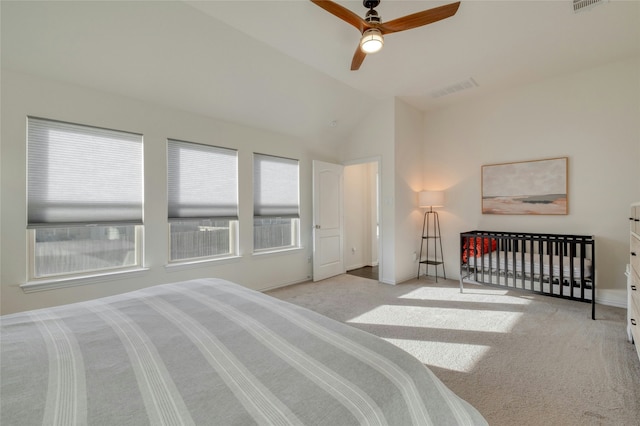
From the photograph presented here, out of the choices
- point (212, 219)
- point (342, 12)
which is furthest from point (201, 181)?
point (342, 12)

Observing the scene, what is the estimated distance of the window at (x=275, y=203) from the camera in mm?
4109

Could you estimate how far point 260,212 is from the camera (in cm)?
412

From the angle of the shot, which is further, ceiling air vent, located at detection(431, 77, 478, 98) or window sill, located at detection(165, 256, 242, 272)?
ceiling air vent, located at detection(431, 77, 478, 98)

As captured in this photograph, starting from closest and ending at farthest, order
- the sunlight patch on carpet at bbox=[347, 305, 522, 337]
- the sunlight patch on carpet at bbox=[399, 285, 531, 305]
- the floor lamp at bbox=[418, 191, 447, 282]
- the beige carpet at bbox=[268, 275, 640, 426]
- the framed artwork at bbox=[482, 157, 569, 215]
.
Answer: the beige carpet at bbox=[268, 275, 640, 426]
the sunlight patch on carpet at bbox=[347, 305, 522, 337]
the sunlight patch on carpet at bbox=[399, 285, 531, 305]
the framed artwork at bbox=[482, 157, 569, 215]
the floor lamp at bbox=[418, 191, 447, 282]

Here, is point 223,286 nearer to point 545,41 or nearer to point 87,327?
point 87,327

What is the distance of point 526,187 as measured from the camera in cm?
402

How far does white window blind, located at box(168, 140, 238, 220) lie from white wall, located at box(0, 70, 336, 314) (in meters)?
0.09

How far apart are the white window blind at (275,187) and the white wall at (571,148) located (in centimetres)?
261

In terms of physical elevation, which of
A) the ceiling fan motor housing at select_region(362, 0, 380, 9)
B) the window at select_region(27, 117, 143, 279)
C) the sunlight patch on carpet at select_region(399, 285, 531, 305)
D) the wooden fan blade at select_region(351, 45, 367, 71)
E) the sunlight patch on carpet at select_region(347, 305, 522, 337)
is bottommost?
the sunlight patch on carpet at select_region(347, 305, 522, 337)

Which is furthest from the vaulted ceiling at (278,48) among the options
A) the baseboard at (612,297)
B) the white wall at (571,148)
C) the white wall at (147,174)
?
the baseboard at (612,297)

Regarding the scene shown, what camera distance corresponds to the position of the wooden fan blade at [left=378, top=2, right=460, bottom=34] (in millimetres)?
1979

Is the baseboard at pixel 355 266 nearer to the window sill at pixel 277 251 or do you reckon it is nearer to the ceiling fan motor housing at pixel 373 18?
the window sill at pixel 277 251

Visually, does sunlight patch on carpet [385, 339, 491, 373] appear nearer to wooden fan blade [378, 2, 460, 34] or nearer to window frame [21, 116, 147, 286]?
wooden fan blade [378, 2, 460, 34]

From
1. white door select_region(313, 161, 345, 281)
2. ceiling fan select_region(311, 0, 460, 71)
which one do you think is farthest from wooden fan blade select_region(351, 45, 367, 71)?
white door select_region(313, 161, 345, 281)
